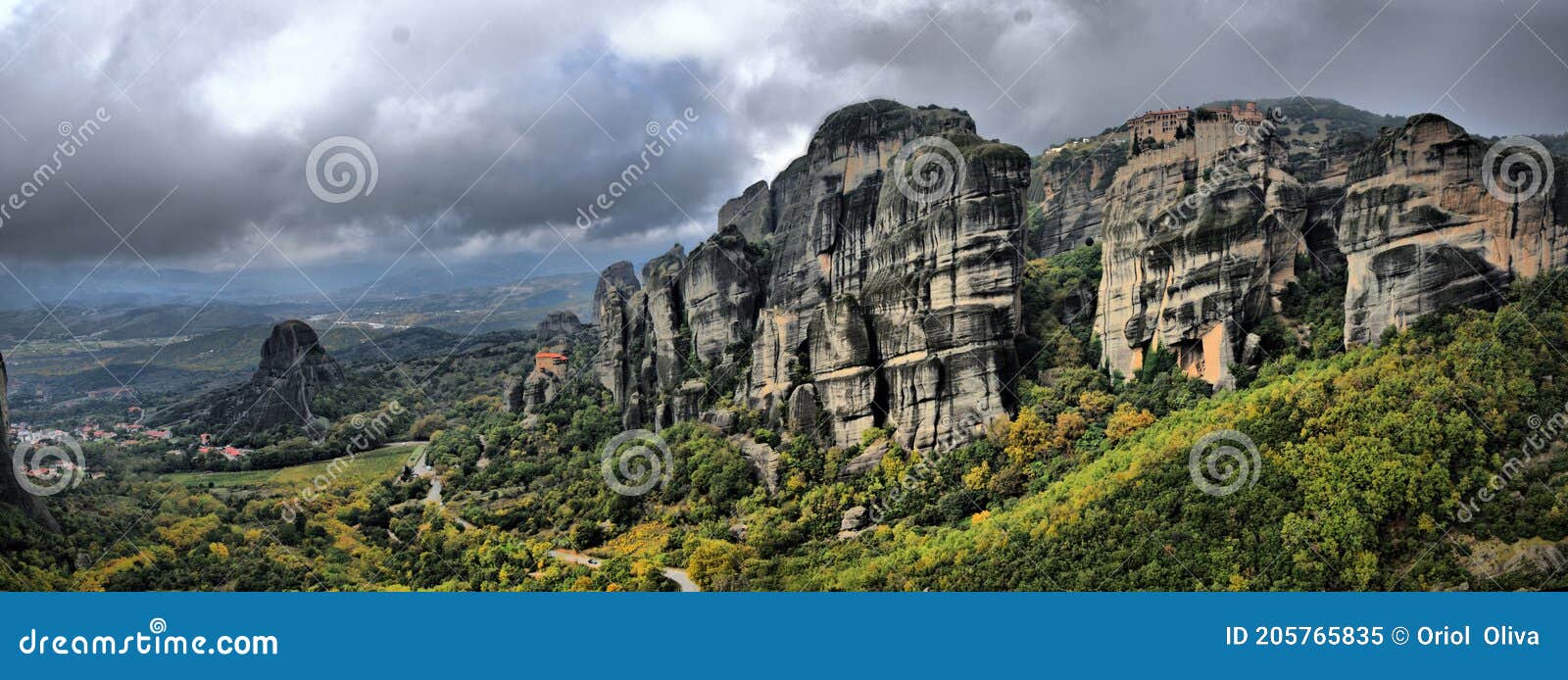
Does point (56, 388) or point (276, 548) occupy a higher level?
point (56, 388)

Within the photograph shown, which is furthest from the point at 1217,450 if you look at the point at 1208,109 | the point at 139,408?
the point at 139,408

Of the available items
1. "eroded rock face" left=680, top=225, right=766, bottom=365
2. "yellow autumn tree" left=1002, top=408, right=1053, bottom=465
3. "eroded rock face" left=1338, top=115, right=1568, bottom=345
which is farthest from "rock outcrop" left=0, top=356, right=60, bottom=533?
"eroded rock face" left=1338, top=115, right=1568, bottom=345

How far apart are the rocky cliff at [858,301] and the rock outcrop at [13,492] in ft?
65.9

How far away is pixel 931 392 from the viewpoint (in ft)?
94.0

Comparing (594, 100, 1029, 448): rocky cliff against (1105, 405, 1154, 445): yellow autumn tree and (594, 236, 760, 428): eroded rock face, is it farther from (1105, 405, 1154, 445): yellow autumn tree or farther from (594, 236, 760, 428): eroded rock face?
(1105, 405, 1154, 445): yellow autumn tree

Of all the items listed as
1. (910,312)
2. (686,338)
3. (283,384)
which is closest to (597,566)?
(910,312)

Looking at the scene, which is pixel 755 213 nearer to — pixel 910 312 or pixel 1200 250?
pixel 910 312

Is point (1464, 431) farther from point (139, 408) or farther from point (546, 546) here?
point (139, 408)

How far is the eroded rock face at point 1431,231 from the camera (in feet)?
72.3

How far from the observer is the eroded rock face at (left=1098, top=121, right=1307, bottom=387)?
2616 cm

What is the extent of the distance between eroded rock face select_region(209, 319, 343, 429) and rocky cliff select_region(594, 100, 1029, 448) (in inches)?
645

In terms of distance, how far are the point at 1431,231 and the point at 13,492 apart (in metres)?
37.4

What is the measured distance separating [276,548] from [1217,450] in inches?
1088

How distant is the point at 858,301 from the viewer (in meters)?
32.1
